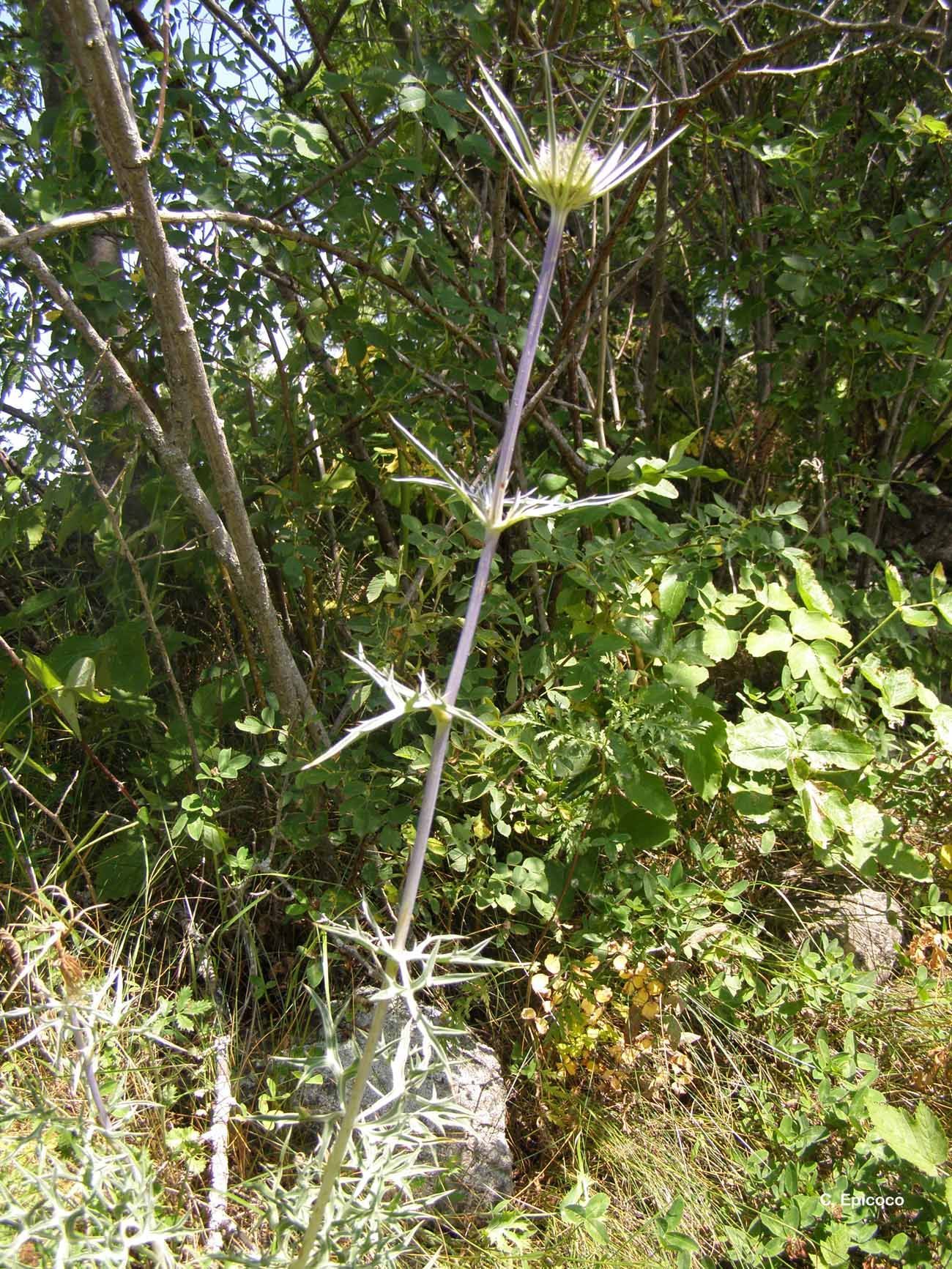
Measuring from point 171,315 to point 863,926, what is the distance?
1992mm

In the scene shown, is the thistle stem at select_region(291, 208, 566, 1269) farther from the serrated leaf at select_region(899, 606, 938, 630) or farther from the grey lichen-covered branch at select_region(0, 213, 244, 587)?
the serrated leaf at select_region(899, 606, 938, 630)

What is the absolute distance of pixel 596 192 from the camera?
88 centimetres

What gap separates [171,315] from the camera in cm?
151

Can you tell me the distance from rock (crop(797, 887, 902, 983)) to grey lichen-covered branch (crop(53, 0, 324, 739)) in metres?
1.26

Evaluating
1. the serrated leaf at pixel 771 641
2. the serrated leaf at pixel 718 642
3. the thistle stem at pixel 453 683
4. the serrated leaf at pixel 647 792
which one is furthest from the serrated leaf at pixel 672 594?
the thistle stem at pixel 453 683

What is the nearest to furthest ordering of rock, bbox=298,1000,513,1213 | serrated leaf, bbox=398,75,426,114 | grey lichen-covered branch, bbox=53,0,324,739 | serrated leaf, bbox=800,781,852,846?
grey lichen-covered branch, bbox=53,0,324,739
serrated leaf, bbox=398,75,426,114
rock, bbox=298,1000,513,1213
serrated leaf, bbox=800,781,852,846

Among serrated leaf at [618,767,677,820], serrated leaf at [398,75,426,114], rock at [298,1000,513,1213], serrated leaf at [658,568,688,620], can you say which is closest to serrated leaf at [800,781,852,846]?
serrated leaf at [618,767,677,820]

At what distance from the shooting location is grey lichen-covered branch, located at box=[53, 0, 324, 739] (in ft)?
4.47

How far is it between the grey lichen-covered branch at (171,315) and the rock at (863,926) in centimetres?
126

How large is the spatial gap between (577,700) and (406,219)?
111 centimetres

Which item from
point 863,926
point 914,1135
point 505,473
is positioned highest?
point 505,473

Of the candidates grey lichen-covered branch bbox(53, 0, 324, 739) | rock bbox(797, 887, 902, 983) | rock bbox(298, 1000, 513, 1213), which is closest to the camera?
grey lichen-covered branch bbox(53, 0, 324, 739)

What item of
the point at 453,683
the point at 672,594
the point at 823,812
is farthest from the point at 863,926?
the point at 453,683

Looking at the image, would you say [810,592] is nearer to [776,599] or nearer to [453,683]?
[776,599]
